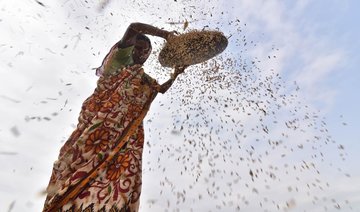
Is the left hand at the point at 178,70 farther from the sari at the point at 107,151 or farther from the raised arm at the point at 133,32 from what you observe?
the raised arm at the point at 133,32

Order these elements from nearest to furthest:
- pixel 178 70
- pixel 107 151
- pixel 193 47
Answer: pixel 107 151
pixel 193 47
pixel 178 70

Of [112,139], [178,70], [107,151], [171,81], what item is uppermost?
[178,70]

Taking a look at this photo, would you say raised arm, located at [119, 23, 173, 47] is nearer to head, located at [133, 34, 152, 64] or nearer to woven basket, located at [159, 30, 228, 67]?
head, located at [133, 34, 152, 64]

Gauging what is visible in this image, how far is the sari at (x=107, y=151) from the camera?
3.57 m

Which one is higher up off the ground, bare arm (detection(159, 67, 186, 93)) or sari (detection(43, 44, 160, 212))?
bare arm (detection(159, 67, 186, 93))

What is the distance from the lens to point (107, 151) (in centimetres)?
384

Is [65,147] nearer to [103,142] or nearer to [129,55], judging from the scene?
[103,142]

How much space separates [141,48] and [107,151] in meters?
1.38

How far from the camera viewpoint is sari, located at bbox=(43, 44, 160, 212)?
3566 millimetres

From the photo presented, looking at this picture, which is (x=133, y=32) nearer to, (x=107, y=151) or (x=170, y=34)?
(x=170, y=34)

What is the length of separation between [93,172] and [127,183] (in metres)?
0.35

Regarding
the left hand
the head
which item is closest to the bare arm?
the left hand

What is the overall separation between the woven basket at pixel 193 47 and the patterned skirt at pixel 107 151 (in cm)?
44

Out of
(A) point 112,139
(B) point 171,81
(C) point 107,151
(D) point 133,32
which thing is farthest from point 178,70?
(C) point 107,151
